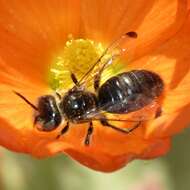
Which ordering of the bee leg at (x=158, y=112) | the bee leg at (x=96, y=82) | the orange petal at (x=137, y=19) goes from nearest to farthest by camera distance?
the bee leg at (x=158, y=112) < the bee leg at (x=96, y=82) < the orange petal at (x=137, y=19)

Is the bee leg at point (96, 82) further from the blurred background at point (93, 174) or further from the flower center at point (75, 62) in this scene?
the blurred background at point (93, 174)

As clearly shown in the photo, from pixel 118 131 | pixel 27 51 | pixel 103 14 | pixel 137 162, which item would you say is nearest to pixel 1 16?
pixel 27 51

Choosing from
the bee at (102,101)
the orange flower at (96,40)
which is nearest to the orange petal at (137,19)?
the orange flower at (96,40)

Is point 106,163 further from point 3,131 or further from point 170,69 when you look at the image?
point 170,69

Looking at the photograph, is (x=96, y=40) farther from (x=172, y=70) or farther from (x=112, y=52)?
(x=172, y=70)

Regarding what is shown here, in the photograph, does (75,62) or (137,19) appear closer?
(137,19)

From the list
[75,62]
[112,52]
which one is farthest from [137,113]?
[75,62]
